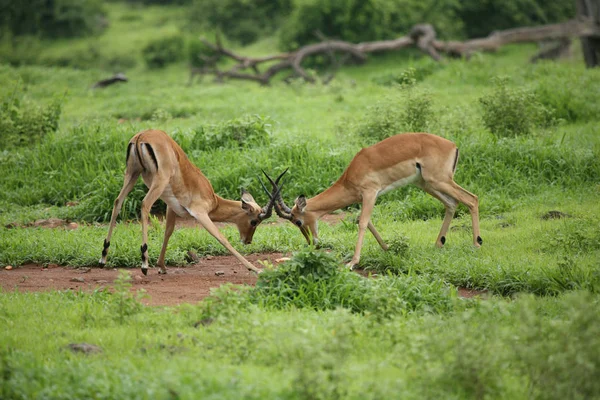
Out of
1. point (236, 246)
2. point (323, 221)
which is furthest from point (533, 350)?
point (323, 221)

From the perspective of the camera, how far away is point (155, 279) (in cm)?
713

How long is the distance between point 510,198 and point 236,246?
331 centimetres

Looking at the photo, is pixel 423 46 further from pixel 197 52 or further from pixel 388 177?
pixel 388 177

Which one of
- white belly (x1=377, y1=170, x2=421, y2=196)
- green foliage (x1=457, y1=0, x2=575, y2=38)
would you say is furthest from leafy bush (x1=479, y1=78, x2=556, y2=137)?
green foliage (x1=457, y1=0, x2=575, y2=38)

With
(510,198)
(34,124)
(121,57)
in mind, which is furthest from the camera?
(121,57)

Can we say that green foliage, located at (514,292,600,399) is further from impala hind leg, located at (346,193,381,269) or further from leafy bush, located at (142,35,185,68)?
leafy bush, located at (142,35,185,68)

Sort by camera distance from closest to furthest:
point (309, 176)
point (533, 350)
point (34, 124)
Answer: point (533, 350), point (309, 176), point (34, 124)

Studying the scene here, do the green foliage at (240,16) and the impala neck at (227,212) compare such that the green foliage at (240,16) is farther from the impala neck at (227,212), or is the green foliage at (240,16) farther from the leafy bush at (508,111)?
the impala neck at (227,212)

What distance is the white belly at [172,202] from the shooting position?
750 cm

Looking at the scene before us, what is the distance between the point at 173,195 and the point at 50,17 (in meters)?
21.9

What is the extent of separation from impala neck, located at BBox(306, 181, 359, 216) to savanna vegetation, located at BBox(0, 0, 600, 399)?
44 cm

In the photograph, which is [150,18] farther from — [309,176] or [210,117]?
[309,176]

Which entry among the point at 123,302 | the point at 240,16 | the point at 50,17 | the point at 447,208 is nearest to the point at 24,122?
the point at 447,208

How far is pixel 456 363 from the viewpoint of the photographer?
4559 millimetres
